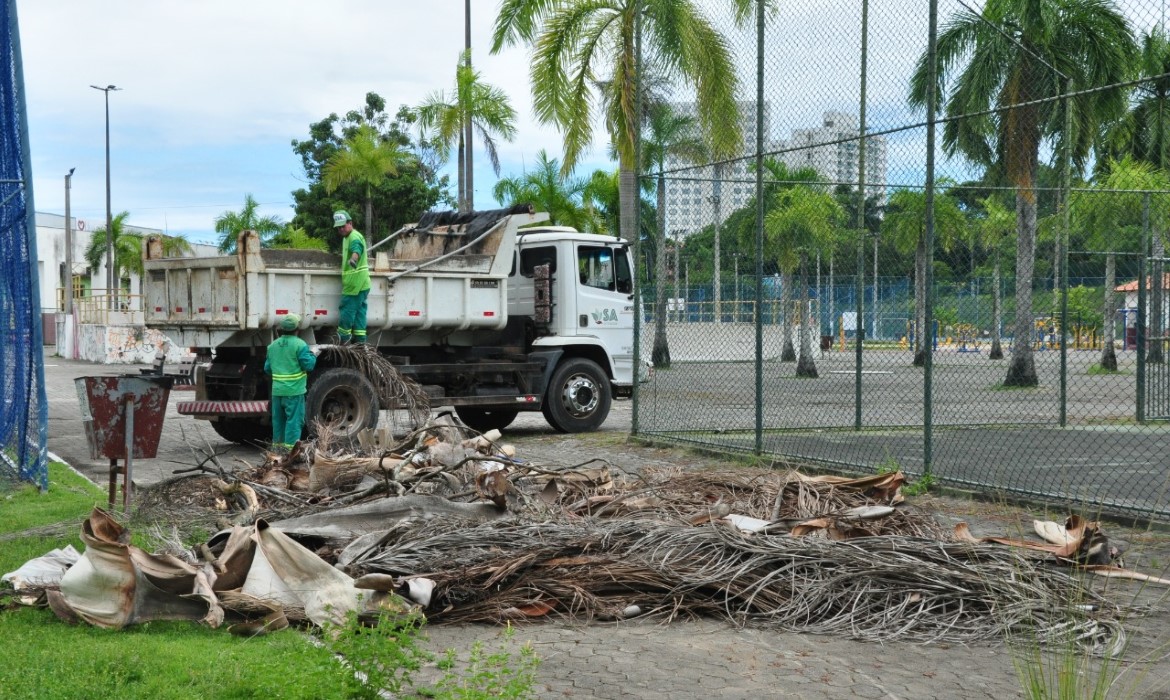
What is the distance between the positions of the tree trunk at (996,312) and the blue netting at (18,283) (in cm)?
962

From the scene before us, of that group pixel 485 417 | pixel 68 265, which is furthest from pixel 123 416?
pixel 68 265

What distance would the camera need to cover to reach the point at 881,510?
24.5ft

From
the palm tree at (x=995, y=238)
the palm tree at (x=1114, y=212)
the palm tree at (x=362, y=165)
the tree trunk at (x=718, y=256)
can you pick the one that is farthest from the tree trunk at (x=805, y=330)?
the palm tree at (x=362, y=165)

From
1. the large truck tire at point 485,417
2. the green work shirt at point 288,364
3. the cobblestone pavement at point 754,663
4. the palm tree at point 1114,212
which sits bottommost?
the cobblestone pavement at point 754,663

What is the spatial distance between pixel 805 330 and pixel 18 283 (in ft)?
26.4

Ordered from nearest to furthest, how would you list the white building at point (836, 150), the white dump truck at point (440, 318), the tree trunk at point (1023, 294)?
the white building at point (836, 150)
the tree trunk at point (1023, 294)
the white dump truck at point (440, 318)

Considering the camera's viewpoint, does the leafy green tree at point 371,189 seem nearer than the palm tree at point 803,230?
No

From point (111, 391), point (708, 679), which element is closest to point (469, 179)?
point (111, 391)

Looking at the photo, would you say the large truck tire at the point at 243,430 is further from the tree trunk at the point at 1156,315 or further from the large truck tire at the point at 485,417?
the tree trunk at the point at 1156,315

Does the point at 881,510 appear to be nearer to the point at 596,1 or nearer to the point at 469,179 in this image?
the point at 596,1

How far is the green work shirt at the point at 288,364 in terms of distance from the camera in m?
12.4

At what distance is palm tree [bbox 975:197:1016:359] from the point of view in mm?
13109

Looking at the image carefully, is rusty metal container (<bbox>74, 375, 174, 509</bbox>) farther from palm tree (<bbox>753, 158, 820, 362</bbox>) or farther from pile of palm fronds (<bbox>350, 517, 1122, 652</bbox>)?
palm tree (<bbox>753, 158, 820, 362</bbox>)

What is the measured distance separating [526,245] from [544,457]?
3.95 metres
